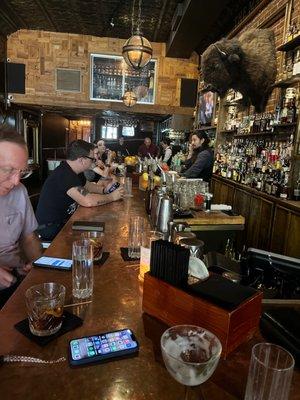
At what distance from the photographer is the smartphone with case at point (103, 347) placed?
2.84 feet

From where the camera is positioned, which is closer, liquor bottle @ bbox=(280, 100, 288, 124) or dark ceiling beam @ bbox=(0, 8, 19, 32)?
liquor bottle @ bbox=(280, 100, 288, 124)

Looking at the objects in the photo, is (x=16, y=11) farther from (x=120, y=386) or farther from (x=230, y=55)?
(x=120, y=386)

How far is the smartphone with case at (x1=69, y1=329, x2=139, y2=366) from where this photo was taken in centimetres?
86

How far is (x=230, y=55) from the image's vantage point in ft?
12.7

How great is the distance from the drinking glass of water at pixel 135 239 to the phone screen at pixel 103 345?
2.28 ft

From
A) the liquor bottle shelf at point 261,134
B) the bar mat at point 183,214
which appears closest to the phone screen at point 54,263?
the bar mat at point 183,214

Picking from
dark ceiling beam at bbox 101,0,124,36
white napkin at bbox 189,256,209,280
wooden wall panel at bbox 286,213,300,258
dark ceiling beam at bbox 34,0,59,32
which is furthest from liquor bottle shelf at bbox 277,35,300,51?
dark ceiling beam at bbox 34,0,59,32

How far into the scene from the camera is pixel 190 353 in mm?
815

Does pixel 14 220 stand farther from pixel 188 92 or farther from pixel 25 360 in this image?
pixel 188 92

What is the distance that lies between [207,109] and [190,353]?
24.2 ft

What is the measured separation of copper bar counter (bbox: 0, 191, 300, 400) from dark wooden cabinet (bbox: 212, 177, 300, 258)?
2659 mm

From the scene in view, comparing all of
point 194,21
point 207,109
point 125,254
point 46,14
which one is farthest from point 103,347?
point 46,14

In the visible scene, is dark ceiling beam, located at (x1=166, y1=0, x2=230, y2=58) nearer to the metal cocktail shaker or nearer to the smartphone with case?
the metal cocktail shaker

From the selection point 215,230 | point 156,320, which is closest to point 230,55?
point 215,230
